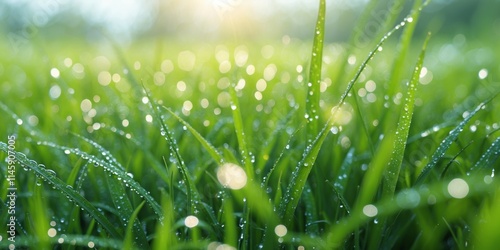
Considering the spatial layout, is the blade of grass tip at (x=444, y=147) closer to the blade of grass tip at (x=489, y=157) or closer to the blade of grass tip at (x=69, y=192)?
the blade of grass tip at (x=489, y=157)

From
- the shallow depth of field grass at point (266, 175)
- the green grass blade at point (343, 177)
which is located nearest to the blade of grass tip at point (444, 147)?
the shallow depth of field grass at point (266, 175)

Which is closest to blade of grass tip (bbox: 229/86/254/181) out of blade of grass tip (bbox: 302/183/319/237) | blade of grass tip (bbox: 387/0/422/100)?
blade of grass tip (bbox: 302/183/319/237)

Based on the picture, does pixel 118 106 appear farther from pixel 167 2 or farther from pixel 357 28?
pixel 167 2

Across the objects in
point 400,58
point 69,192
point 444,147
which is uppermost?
point 400,58

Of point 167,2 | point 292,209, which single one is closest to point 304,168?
point 292,209

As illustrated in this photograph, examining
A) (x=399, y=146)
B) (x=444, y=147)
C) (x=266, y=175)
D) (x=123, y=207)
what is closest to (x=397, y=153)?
(x=399, y=146)

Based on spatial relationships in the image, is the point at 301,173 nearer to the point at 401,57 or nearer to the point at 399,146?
the point at 399,146

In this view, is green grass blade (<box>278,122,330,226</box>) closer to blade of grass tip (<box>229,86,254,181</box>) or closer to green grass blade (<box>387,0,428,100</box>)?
blade of grass tip (<box>229,86,254,181</box>)
